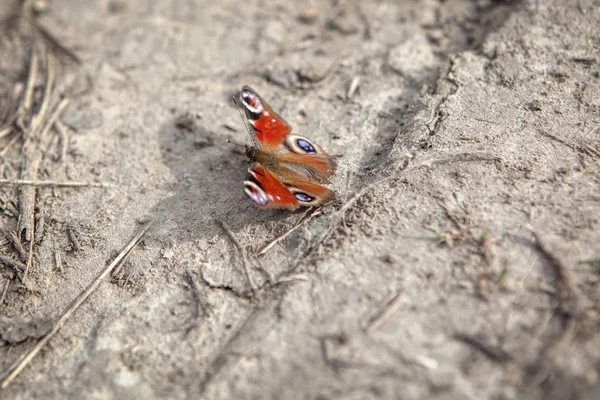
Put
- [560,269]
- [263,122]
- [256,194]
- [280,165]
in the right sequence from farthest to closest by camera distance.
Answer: [263,122] → [280,165] → [256,194] → [560,269]

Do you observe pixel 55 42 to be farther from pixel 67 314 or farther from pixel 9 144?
pixel 67 314

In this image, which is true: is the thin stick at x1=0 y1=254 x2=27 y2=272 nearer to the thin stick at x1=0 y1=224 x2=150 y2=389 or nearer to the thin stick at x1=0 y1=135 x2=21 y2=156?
the thin stick at x1=0 y1=224 x2=150 y2=389

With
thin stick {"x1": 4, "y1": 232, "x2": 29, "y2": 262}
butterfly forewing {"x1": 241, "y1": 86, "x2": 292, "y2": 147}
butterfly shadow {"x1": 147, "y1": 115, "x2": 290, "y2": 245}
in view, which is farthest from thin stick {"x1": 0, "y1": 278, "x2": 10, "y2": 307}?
butterfly forewing {"x1": 241, "y1": 86, "x2": 292, "y2": 147}

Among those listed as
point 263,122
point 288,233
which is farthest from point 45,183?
point 288,233

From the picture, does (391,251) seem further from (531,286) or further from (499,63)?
(499,63)

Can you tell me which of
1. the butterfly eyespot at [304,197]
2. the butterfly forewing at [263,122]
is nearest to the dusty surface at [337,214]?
the butterfly eyespot at [304,197]

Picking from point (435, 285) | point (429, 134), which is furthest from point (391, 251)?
point (429, 134)
